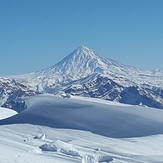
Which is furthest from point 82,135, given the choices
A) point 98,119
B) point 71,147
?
point 98,119

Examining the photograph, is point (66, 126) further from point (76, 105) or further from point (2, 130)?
point (76, 105)

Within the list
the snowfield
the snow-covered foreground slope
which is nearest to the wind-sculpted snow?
the snowfield

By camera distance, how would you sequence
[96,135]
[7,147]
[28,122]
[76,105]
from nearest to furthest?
[7,147], [96,135], [28,122], [76,105]

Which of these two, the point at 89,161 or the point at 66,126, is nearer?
the point at 89,161

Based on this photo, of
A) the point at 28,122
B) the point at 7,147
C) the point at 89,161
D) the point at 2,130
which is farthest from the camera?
the point at 28,122

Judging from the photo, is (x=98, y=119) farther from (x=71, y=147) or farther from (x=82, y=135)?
(x=71, y=147)

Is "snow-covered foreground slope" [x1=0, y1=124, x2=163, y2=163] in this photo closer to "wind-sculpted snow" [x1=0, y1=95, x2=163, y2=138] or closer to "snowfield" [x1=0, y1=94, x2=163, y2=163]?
"snowfield" [x1=0, y1=94, x2=163, y2=163]

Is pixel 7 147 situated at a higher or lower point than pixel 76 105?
lower

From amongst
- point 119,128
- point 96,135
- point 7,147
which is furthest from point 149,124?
point 7,147
